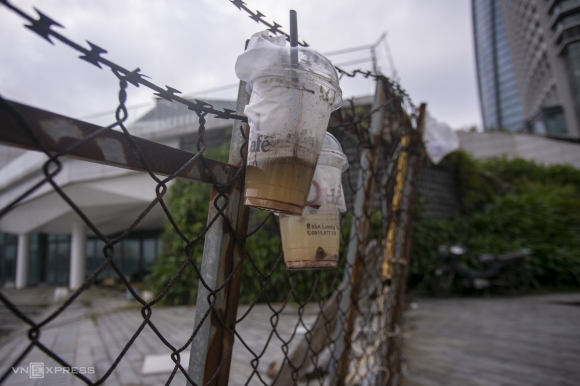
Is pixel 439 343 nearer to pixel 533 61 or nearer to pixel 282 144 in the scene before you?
pixel 282 144

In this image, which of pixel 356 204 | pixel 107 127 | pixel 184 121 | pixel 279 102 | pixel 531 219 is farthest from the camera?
pixel 184 121

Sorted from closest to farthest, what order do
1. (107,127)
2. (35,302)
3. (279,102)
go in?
(107,127)
(279,102)
(35,302)

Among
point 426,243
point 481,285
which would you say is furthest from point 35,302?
point 481,285

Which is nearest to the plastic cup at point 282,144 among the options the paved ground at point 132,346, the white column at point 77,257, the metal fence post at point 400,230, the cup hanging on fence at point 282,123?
Result: the cup hanging on fence at point 282,123

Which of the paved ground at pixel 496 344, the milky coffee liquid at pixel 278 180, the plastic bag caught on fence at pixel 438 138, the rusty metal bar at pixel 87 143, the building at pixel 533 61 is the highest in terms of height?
the building at pixel 533 61

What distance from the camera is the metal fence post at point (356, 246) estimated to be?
1412 mm

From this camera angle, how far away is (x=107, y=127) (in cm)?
53

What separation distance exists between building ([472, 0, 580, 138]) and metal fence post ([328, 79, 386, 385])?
1738 cm

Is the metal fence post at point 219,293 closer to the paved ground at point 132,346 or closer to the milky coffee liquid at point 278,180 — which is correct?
the milky coffee liquid at point 278,180

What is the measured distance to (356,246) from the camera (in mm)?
1415

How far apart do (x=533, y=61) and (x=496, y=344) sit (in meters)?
40.6

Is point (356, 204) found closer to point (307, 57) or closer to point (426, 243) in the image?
point (307, 57)

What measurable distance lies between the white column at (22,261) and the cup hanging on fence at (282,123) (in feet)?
60.7

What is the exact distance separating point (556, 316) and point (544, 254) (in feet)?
9.91
